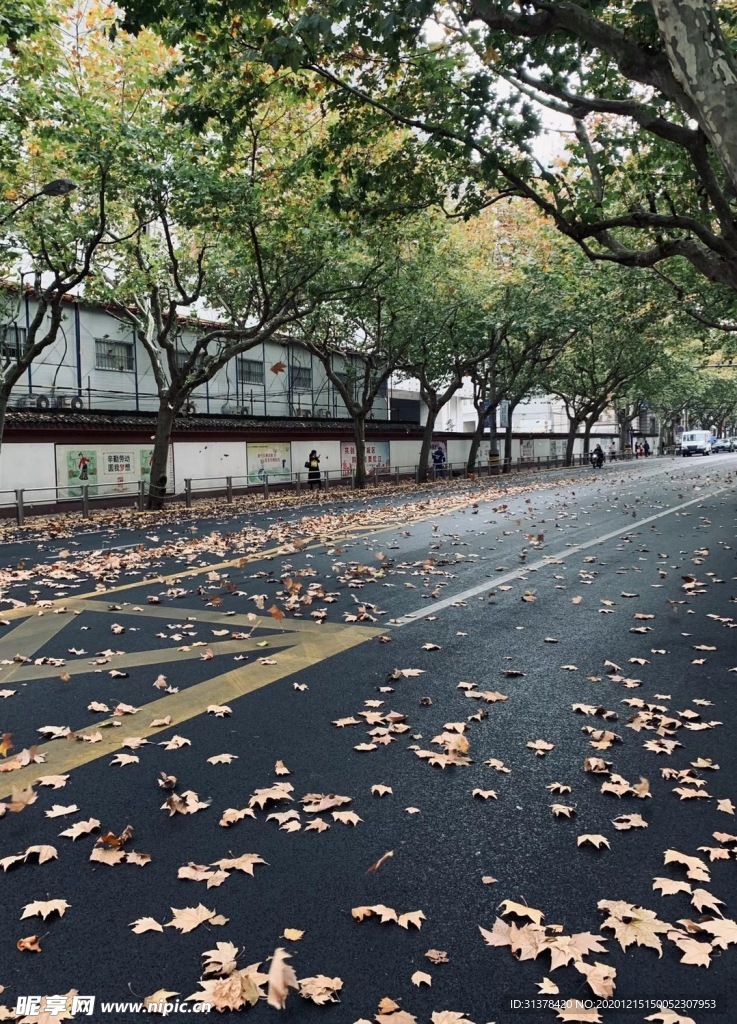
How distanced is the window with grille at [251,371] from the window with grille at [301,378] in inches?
76.3

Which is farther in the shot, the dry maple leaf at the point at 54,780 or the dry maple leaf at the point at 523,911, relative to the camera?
the dry maple leaf at the point at 54,780

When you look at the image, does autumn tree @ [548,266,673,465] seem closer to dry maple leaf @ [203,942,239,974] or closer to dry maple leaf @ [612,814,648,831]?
dry maple leaf @ [612,814,648,831]

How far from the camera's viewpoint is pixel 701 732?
13.5ft

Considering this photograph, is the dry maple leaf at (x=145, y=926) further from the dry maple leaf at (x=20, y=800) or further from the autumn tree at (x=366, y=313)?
the autumn tree at (x=366, y=313)

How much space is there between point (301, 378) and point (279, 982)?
113ft

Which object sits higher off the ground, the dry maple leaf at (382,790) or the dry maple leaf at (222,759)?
the dry maple leaf at (222,759)

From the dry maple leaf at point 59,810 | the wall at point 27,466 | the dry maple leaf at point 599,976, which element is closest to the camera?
the dry maple leaf at point 599,976

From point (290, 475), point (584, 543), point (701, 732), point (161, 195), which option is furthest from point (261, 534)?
point (290, 475)

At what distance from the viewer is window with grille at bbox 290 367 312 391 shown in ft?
114

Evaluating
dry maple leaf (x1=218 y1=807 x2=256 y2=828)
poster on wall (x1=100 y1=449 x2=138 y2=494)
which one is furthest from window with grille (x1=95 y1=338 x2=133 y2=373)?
dry maple leaf (x1=218 y1=807 x2=256 y2=828)

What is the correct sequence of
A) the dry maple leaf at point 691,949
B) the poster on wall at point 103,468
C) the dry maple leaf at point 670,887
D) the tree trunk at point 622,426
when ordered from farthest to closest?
the tree trunk at point 622,426
the poster on wall at point 103,468
the dry maple leaf at point 670,887
the dry maple leaf at point 691,949

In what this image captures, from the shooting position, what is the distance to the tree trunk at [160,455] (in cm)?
1920

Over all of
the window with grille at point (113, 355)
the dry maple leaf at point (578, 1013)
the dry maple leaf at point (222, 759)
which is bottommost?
the dry maple leaf at point (578, 1013)

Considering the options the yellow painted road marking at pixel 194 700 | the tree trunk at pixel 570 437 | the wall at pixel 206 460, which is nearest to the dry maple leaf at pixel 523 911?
the yellow painted road marking at pixel 194 700
